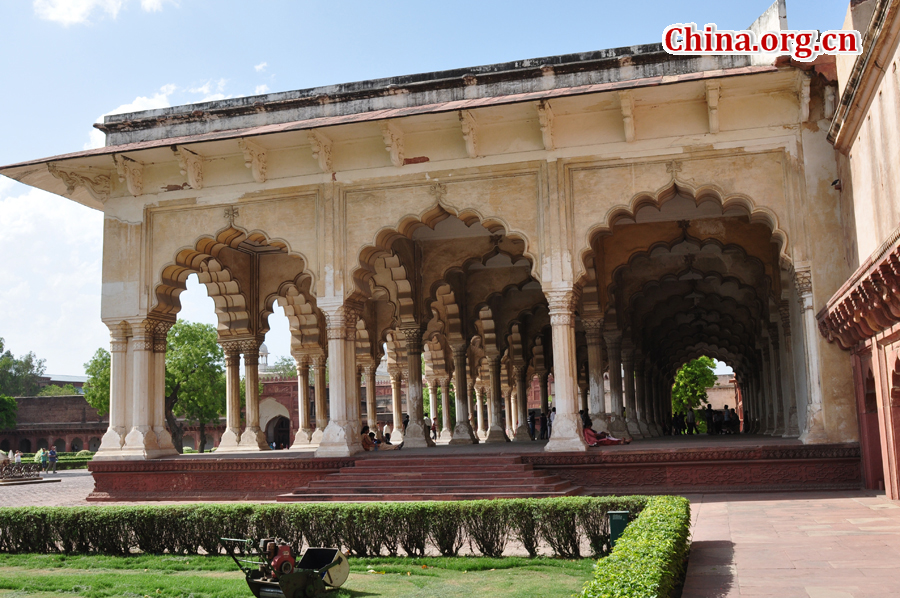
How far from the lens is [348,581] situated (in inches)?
286

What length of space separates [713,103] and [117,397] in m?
10.6

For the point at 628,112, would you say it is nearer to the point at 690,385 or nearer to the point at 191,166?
the point at 191,166

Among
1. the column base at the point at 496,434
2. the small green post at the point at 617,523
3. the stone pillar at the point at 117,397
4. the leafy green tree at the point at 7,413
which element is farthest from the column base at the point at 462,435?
the leafy green tree at the point at 7,413

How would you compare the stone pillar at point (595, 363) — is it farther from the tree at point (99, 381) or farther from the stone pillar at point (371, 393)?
the tree at point (99, 381)

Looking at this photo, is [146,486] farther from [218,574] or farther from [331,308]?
[218,574]

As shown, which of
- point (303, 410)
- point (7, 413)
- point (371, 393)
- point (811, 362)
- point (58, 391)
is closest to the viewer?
point (811, 362)

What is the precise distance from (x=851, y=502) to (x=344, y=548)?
5731 mm

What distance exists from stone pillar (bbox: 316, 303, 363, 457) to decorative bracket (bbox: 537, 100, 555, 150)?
13.2ft

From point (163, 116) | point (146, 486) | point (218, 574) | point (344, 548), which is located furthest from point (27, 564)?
point (163, 116)

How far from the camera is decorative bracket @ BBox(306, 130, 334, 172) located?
13320mm

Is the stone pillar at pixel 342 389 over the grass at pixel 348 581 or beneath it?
over

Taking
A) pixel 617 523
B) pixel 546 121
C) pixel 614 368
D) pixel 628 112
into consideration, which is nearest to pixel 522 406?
pixel 614 368

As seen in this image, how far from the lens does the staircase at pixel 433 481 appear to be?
11077mm

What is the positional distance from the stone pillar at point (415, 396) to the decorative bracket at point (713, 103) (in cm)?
763
